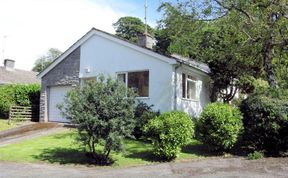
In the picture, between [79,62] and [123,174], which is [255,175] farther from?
[79,62]

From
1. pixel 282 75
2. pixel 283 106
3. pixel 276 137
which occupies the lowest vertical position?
pixel 276 137

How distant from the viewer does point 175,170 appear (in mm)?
11109

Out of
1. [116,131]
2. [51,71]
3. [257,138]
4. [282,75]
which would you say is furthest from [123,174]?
[51,71]

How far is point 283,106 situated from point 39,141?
10442 millimetres

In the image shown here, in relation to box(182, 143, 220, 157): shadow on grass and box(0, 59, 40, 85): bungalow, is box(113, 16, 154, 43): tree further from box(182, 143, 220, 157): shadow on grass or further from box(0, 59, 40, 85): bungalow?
box(182, 143, 220, 157): shadow on grass

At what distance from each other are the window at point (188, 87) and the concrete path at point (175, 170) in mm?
8183

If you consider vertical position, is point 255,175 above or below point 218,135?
below

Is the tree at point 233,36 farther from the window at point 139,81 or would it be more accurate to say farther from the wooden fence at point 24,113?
the wooden fence at point 24,113

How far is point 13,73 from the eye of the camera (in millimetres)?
40594

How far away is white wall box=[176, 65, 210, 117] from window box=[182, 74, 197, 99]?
25 cm

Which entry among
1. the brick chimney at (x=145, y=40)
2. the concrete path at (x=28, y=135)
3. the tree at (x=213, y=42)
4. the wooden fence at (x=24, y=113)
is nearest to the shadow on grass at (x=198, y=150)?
the tree at (x=213, y=42)

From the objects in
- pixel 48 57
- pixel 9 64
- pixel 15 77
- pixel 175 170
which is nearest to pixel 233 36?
pixel 175 170

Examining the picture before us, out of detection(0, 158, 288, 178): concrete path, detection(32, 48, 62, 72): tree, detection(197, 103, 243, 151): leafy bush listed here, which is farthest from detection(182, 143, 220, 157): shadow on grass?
detection(32, 48, 62, 72): tree

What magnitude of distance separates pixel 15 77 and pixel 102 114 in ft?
99.2
